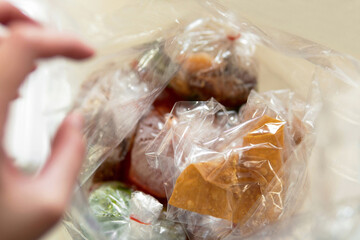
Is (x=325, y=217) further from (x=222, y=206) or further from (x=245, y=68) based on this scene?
(x=245, y=68)

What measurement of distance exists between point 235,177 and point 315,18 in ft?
1.66

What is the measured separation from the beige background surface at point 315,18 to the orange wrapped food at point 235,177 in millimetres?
380

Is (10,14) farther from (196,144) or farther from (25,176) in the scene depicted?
(196,144)

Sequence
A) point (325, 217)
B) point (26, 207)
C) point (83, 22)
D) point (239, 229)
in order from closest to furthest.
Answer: point (26, 207)
point (325, 217)
point (239, 229)
point (83, 22)

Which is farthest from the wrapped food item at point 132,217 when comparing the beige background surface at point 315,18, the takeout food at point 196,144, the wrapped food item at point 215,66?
the beige background surface at point 315,18

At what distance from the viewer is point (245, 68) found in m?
0.71

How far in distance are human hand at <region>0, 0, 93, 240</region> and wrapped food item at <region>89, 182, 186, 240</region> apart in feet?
0.93

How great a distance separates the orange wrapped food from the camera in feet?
1.77

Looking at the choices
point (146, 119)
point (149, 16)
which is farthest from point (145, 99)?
point (149, 16)

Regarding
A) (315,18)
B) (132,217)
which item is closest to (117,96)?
(132,217)

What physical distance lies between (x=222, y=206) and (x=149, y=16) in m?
0.41

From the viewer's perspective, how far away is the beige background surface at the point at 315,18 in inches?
31.9

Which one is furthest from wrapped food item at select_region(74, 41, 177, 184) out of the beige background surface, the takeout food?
the beige background surface

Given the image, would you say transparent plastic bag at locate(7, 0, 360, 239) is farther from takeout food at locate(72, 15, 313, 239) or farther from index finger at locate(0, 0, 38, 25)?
index finger at locate(0, 0, 38, 25)
